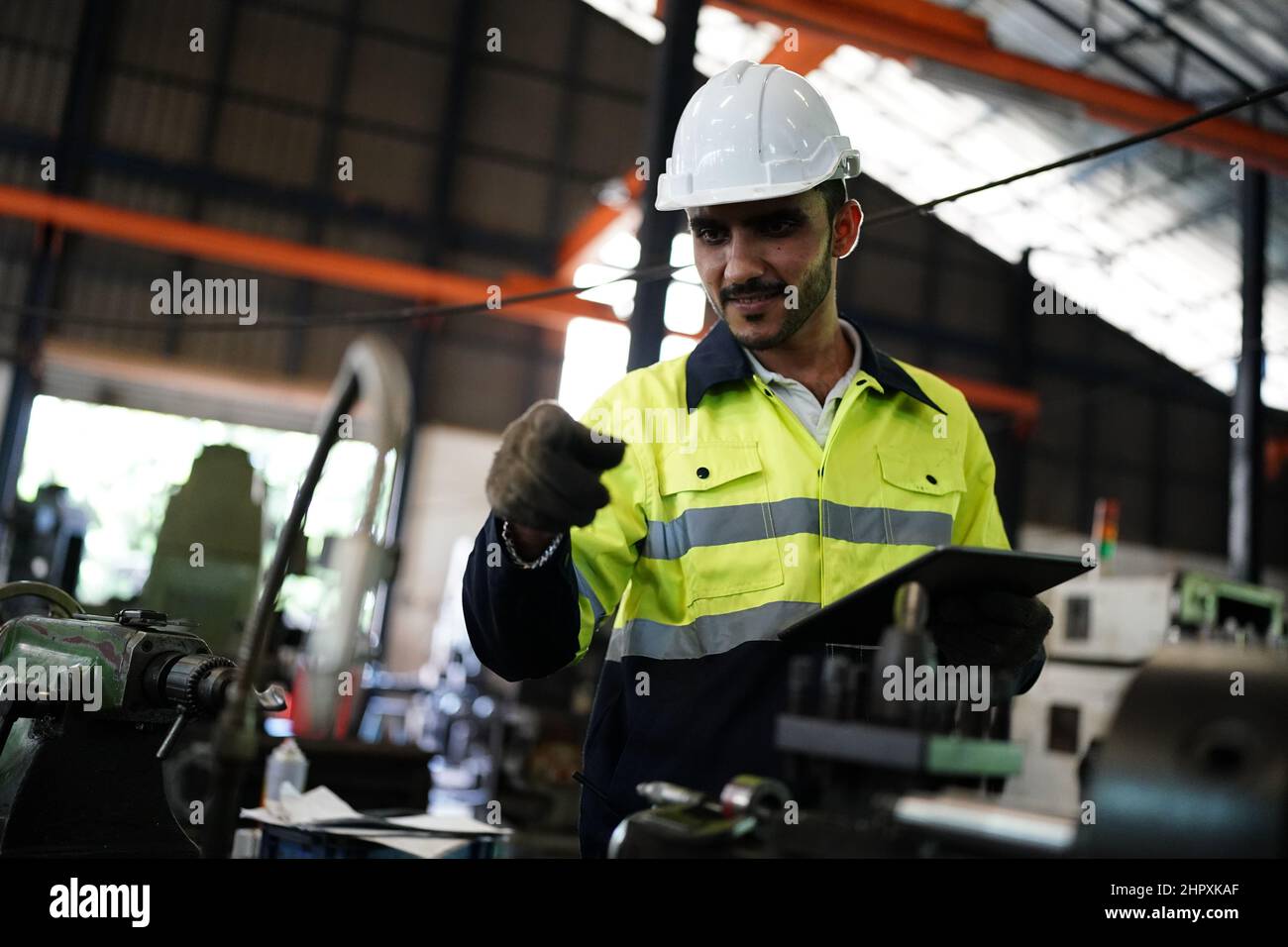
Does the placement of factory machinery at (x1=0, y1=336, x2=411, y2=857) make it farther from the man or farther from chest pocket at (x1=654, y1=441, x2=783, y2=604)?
chest pocket at (x1=654, y1=441, x2=783, y2=604)

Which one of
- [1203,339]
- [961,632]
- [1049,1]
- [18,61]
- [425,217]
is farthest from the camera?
[1203,339]

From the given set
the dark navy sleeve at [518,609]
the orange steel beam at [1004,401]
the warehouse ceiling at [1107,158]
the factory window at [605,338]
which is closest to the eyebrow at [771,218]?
the dark navy sleeve at [518,609]

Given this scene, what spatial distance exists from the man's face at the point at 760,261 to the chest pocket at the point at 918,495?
24 centimetres

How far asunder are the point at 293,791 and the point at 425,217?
9.13 metres

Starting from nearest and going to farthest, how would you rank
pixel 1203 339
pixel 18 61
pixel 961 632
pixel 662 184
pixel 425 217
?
pixel 961 632, pixel 662 184, pixel 18 61, pixel 425 217, pixel 1203 339

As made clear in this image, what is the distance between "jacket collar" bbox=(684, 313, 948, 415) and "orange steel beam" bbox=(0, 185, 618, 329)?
5649 mm

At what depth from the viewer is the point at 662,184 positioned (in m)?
1.59

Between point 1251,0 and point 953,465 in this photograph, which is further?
point 1251,0

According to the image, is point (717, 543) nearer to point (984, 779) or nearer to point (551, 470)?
point (551, 470)

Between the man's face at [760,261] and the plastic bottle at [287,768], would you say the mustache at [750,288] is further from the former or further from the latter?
the plastic bottle at [287,768]

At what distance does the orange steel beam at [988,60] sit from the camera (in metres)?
5.02

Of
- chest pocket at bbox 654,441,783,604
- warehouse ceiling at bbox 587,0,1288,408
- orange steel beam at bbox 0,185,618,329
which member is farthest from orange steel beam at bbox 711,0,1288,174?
chest pocket at bbox 654,441,783,604
